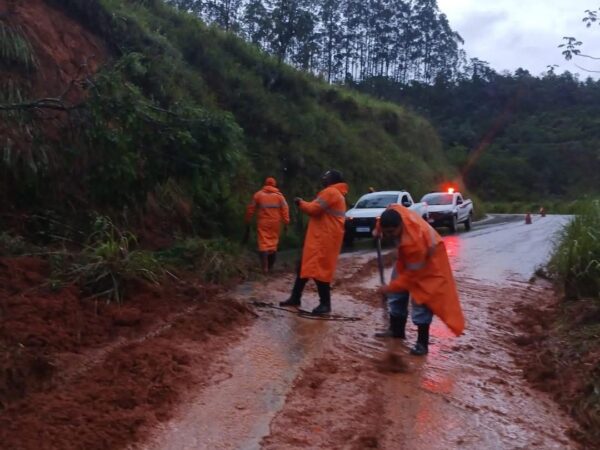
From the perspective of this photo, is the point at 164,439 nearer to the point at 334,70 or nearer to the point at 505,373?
the point at 505,373

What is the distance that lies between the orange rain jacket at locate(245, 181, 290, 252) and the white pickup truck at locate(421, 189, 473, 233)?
12.3 metres

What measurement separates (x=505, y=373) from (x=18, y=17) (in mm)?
11074

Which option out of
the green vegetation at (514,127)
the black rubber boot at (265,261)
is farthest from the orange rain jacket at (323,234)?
the green vegetation at (514,127)

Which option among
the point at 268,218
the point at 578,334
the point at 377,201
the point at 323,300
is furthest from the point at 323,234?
the point at 377,201

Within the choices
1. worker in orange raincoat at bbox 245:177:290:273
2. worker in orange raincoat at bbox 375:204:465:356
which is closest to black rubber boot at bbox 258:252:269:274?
worker in orange raincoat at bbox 245:177:290:273

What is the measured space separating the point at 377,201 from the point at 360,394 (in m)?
15.9

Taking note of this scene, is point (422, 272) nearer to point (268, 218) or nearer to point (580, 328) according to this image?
point (580, 328)

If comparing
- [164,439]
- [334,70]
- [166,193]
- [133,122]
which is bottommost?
[164,439]

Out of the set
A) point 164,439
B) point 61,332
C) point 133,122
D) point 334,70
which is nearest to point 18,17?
point 133,122

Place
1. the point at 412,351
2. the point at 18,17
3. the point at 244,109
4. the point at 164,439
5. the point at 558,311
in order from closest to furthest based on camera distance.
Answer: the point at 164,439 → the point at 412,351 → the point at 558,311 → the point at 18,17 → the point at 244,109

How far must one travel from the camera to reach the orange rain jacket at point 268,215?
41.1ft

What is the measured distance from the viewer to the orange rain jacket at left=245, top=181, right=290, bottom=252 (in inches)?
494

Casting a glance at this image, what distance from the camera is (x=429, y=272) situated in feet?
23.9

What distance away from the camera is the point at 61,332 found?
6852mm
